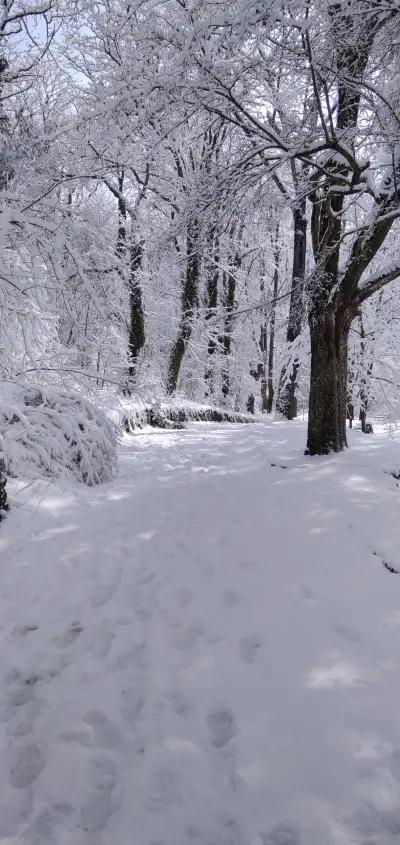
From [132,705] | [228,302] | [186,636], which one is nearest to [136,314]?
[228,302]

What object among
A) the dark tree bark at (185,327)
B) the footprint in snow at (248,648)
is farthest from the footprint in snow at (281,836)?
the dark tree bark at (185,327)

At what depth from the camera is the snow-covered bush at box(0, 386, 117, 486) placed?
16.2ft

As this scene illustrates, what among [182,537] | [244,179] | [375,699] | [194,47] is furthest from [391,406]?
[375,699]

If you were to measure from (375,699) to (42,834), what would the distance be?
4.83 ft

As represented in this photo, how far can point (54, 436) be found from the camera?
18.0 ft

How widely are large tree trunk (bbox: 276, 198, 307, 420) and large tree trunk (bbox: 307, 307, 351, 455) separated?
0.35m

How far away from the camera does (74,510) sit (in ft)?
15.8

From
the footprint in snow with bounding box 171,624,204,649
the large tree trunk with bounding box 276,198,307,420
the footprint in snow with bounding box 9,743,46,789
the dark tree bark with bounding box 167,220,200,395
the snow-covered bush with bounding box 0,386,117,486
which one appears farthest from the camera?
the dark tree bark with bounding box 167,220,200,395

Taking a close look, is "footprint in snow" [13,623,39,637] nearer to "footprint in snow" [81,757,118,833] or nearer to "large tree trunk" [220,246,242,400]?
"footprint in snow" [81,757,118,833]

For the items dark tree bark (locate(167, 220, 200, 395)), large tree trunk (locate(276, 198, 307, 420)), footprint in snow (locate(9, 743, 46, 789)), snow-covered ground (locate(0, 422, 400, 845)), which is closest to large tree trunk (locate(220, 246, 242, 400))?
dark tree bark (locate(167, 220, 200, 395))

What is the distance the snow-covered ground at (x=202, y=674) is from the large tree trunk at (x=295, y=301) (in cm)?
327

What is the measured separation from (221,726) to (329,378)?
5.43m

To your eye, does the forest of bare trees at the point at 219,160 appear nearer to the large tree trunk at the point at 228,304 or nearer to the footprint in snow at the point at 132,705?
the footprint in snow at the point at 132,705

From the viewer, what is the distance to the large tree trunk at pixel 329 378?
6789mm
